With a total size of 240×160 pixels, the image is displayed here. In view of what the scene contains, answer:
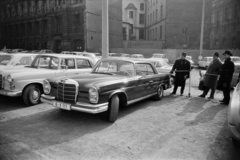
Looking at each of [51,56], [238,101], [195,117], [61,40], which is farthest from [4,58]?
[61,40]

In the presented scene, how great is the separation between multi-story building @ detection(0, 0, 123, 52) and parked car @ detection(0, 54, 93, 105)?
86.0ft

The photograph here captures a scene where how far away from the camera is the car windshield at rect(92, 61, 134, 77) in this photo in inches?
253

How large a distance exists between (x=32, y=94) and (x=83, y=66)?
7.72 feet

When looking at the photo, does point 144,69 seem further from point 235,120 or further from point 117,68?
point 235,120

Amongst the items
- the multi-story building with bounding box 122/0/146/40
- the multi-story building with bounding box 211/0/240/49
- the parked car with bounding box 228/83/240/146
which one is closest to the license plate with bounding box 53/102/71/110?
the parked car with bounding box 228/83/240/146

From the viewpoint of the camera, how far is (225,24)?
3544 cm

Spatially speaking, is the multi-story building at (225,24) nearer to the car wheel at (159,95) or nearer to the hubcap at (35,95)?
the car wheel at (159,95)

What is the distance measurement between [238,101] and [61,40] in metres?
36.1

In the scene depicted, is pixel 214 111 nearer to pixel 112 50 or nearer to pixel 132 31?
pixel 112 50

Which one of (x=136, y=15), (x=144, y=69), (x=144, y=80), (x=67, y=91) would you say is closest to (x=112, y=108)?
(x=67, y=91)

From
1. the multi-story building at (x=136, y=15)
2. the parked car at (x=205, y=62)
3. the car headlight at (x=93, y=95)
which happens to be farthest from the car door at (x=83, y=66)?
the multi-story building at (x=136, y=15)

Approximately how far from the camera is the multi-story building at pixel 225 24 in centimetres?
3300

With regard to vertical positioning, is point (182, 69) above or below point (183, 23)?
below

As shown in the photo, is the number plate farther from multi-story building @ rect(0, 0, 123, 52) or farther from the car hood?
multi-story building @ rect(0, 0, 123, 52)
